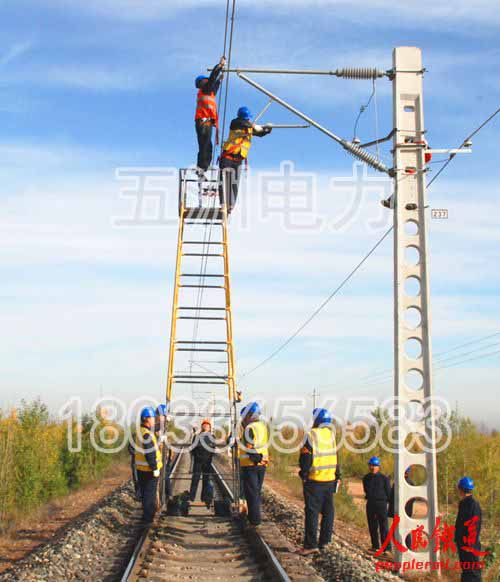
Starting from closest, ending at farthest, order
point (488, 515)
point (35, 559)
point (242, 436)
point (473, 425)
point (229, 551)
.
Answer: point (35, 559)
point (229, 551)
point (242, 436)
point (488, 515)
point (473, 425)

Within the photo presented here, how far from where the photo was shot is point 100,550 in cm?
1120

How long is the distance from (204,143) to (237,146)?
0.92 metres

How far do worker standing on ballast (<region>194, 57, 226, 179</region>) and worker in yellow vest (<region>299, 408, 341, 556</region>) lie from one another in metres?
6.15

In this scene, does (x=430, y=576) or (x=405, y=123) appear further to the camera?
(x=405, y=123)

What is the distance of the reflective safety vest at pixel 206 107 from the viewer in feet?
44.1

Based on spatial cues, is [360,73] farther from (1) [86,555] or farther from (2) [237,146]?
(1) [86,555]

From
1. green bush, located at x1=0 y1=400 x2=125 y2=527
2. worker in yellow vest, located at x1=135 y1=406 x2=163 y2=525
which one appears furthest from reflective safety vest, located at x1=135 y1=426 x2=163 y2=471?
green bush, located at x1=0 y1=400 x2=125 y2=527

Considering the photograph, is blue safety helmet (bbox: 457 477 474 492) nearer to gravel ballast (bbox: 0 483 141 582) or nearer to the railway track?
the railway track

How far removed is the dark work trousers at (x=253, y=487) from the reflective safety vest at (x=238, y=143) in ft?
19.2

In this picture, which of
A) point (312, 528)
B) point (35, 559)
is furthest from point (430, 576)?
point (35, 559)

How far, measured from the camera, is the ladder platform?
15.6 m

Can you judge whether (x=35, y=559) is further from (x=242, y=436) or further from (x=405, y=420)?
(x=405, y=420)

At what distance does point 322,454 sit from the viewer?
34.4 feet

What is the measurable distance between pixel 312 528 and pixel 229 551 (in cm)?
138
